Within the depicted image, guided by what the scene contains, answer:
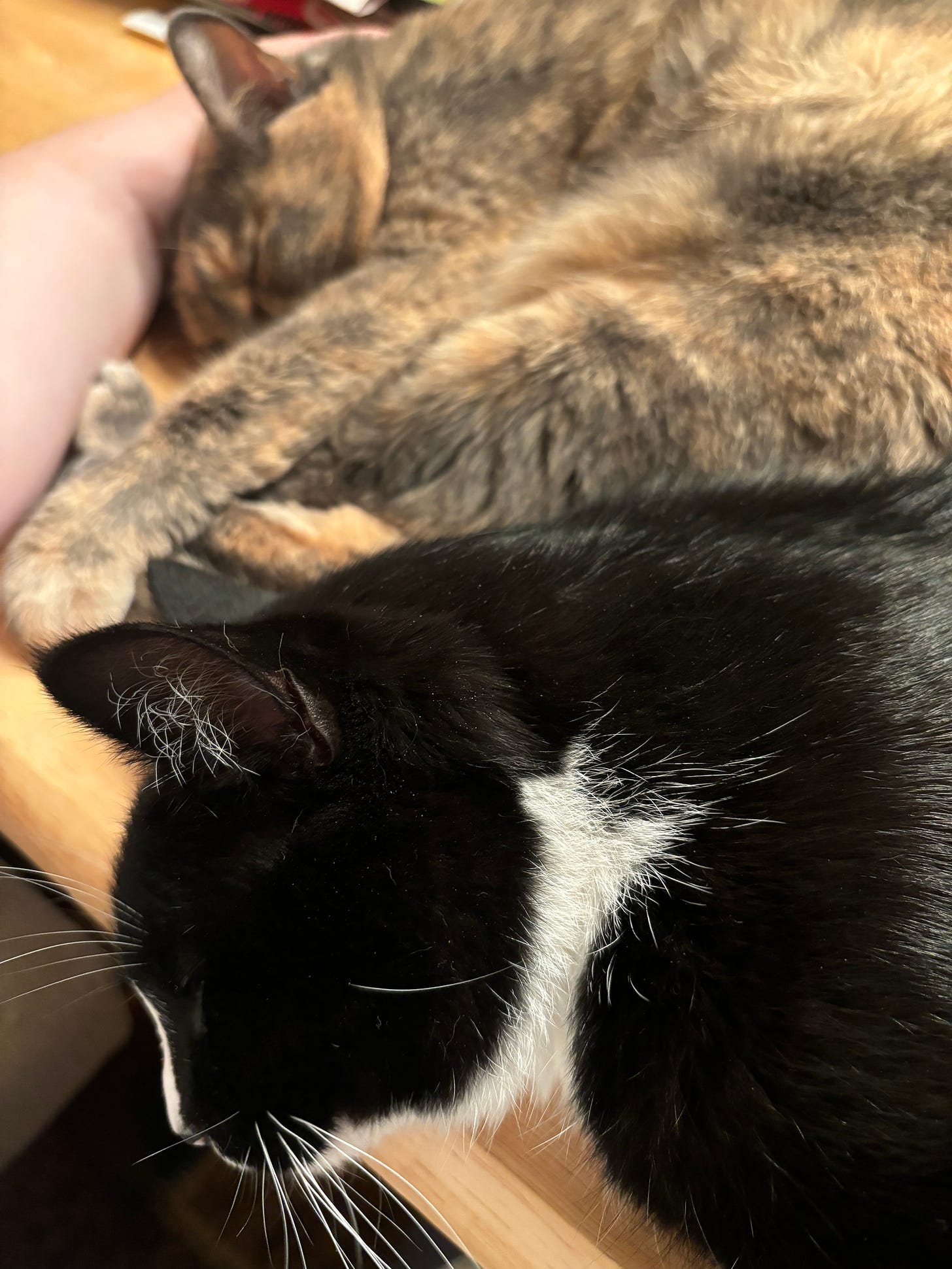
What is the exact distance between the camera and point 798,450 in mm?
838

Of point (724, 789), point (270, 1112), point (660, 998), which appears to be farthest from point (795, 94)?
point (270, 1112)

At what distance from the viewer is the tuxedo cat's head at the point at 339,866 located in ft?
1.74

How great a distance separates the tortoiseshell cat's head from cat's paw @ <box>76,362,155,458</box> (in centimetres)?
21

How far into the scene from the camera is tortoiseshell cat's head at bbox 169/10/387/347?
3.97ft

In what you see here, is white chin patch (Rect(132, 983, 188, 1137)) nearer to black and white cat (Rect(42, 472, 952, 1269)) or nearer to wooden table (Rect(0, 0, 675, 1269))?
black and white cat (Rect(42, 472, 952, 1269))

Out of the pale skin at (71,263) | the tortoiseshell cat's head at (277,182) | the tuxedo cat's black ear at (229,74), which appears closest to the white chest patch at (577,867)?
the pale skin at (71,263)

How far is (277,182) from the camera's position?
121 centimetres

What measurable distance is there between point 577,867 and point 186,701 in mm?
286

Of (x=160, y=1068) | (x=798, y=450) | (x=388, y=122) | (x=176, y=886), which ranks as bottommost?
(x=160, y=1068)

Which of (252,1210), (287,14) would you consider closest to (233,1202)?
(252,1210)

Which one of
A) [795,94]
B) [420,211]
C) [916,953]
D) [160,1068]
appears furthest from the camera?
[420,211]

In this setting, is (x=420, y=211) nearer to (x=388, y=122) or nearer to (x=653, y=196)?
(x=388, y=122)

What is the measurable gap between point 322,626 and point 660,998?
1.08 feet

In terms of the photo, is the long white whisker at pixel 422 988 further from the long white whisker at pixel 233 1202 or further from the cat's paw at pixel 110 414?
the cat's paw at pixel 110 414
